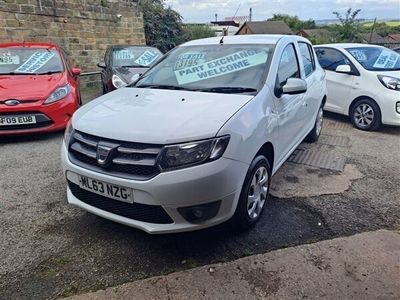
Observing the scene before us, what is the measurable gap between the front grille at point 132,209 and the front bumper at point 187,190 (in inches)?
1.1

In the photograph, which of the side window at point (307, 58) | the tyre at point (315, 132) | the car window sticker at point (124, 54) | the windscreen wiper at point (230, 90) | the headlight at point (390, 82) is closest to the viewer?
the windscreen wiper at point (230, 90)

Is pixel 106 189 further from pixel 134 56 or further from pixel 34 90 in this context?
pixel 134 56

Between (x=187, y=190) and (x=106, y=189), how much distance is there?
24.4 inches

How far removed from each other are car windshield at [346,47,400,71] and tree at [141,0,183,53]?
9756mm

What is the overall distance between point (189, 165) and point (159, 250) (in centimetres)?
84

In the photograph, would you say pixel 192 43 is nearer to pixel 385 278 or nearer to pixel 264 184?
pixel 264 184

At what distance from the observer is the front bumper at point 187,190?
232cm

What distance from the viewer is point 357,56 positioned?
6781 mm

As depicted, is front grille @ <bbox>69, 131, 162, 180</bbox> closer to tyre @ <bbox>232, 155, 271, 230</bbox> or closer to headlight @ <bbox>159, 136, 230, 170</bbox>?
headlight @ <bbox>159, 136, 230, 170</bbox>

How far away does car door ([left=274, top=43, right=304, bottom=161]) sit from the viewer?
3304 mm

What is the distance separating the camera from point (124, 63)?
8125mm

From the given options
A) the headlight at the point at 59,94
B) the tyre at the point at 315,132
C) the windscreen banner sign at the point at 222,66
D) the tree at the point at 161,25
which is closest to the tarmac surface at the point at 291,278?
the windscreen banner sign at the point at 222,66

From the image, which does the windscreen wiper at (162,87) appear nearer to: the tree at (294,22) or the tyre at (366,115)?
the tyre at (366,115)

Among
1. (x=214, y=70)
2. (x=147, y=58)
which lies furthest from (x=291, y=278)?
(x=147, y=58)
